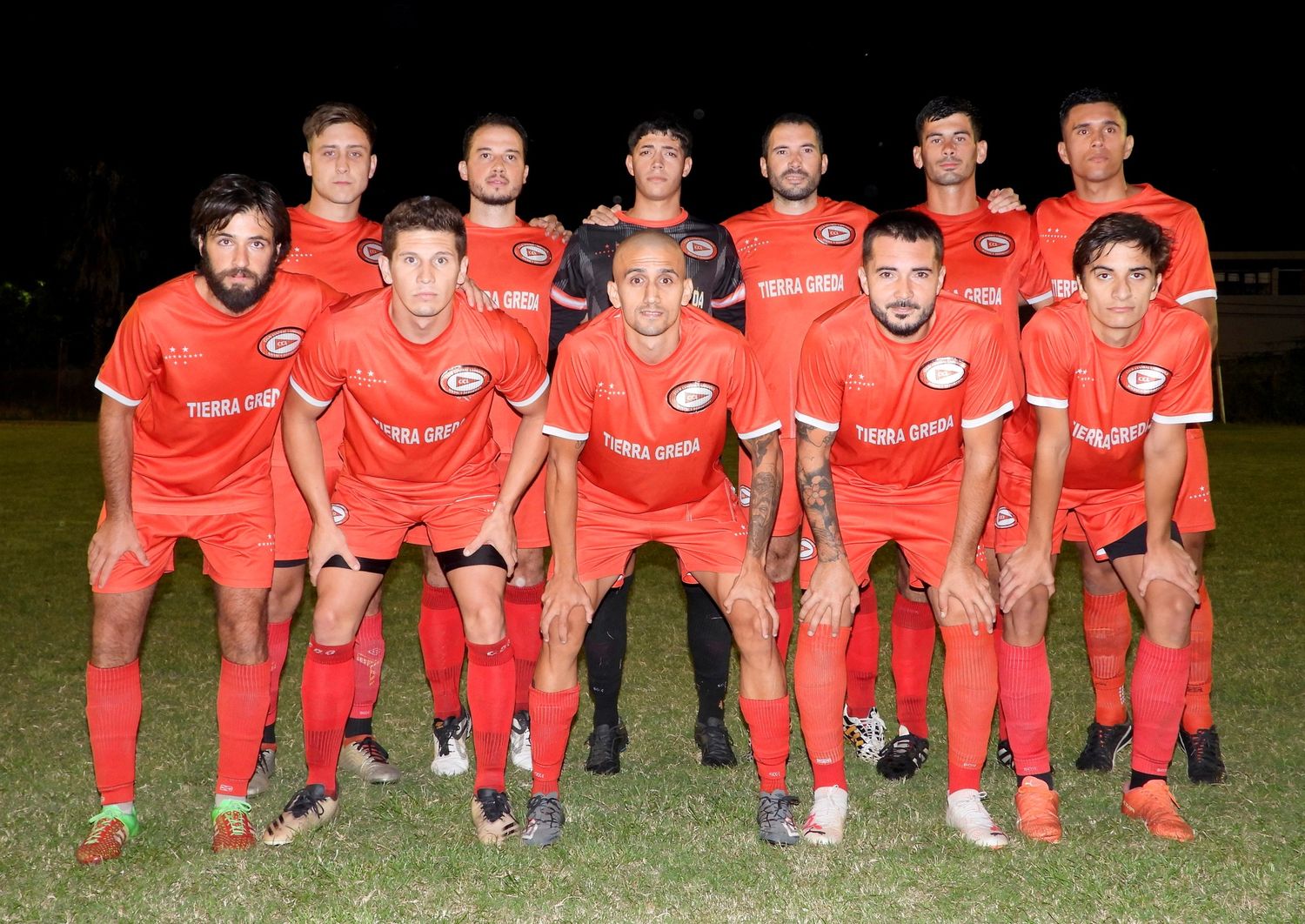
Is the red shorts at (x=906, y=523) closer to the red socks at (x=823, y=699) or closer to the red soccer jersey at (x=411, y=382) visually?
the red socks at (x=823, y=699)

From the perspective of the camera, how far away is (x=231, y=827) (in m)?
3.95

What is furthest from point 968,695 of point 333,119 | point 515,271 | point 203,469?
point 333,119

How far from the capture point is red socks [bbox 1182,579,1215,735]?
4770 millimetres

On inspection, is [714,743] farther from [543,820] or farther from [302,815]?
[302,815]

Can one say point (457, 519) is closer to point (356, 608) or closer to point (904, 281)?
point (356, 608)

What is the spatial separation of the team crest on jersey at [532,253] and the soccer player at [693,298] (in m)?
0.25

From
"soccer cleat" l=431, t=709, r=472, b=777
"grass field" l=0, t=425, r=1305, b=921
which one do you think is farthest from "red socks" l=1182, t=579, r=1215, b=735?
"soccer cleat" l=431, t=709, r=472, b=777

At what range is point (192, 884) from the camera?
143 inches

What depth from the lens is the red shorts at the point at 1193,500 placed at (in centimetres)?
467

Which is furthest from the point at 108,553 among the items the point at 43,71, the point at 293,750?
the point at 43,71

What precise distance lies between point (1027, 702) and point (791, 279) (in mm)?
1946

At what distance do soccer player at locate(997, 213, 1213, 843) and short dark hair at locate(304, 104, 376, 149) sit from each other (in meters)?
2.82

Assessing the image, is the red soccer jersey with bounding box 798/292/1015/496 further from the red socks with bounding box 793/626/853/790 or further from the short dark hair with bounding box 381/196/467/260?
the short dark hair with bounding box 381/196/467/260

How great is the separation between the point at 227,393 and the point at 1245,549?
858 centimetres
